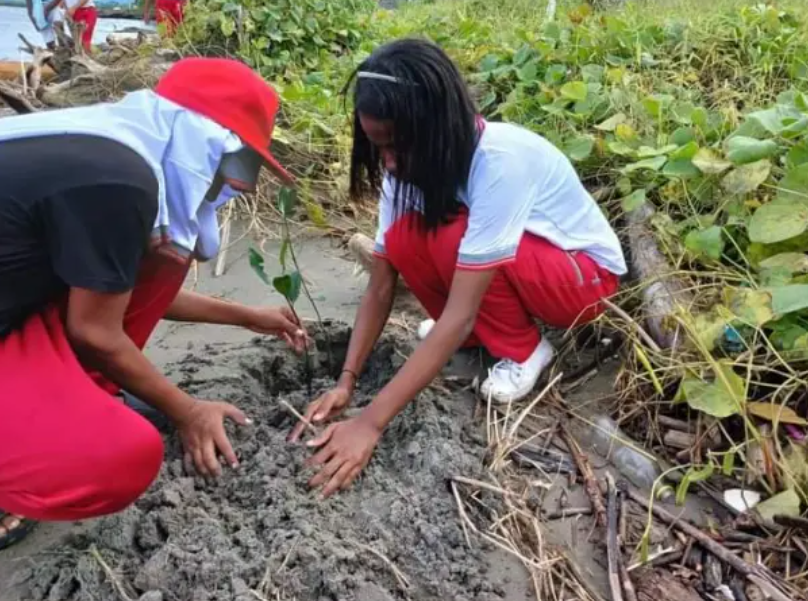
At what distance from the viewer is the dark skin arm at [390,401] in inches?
68.3

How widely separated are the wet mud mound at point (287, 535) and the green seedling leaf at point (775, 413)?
59 centimetres

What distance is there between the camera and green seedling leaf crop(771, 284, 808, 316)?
5.89ft

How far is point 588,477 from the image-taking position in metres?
1.82

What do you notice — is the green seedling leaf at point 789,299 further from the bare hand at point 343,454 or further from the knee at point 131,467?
the knee at point 131,467

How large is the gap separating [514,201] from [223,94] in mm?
688

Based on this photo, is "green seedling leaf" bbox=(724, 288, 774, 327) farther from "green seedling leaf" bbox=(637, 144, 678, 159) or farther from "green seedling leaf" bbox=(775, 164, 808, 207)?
"green seedling leaf" bbox=(637, 144, 678, 159)

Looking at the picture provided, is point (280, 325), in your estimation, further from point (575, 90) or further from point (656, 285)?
point (575, 90)

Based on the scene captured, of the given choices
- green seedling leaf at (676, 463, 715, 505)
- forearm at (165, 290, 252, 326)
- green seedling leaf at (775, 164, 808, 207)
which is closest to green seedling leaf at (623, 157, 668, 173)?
green seedling leaf at (775, 164, 808, 207)

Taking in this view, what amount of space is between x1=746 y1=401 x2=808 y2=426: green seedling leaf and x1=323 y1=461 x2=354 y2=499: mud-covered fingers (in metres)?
0.84

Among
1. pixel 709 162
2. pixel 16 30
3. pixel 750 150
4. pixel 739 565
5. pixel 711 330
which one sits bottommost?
pixel 16 30

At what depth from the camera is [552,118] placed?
130 inches

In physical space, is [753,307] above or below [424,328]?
above

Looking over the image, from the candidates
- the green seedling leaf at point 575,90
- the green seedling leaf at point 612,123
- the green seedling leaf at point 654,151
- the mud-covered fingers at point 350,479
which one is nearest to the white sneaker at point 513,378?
the mud-covered fingers at point 350,479

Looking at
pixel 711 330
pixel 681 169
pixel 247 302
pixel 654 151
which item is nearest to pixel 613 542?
pixel 711 330
